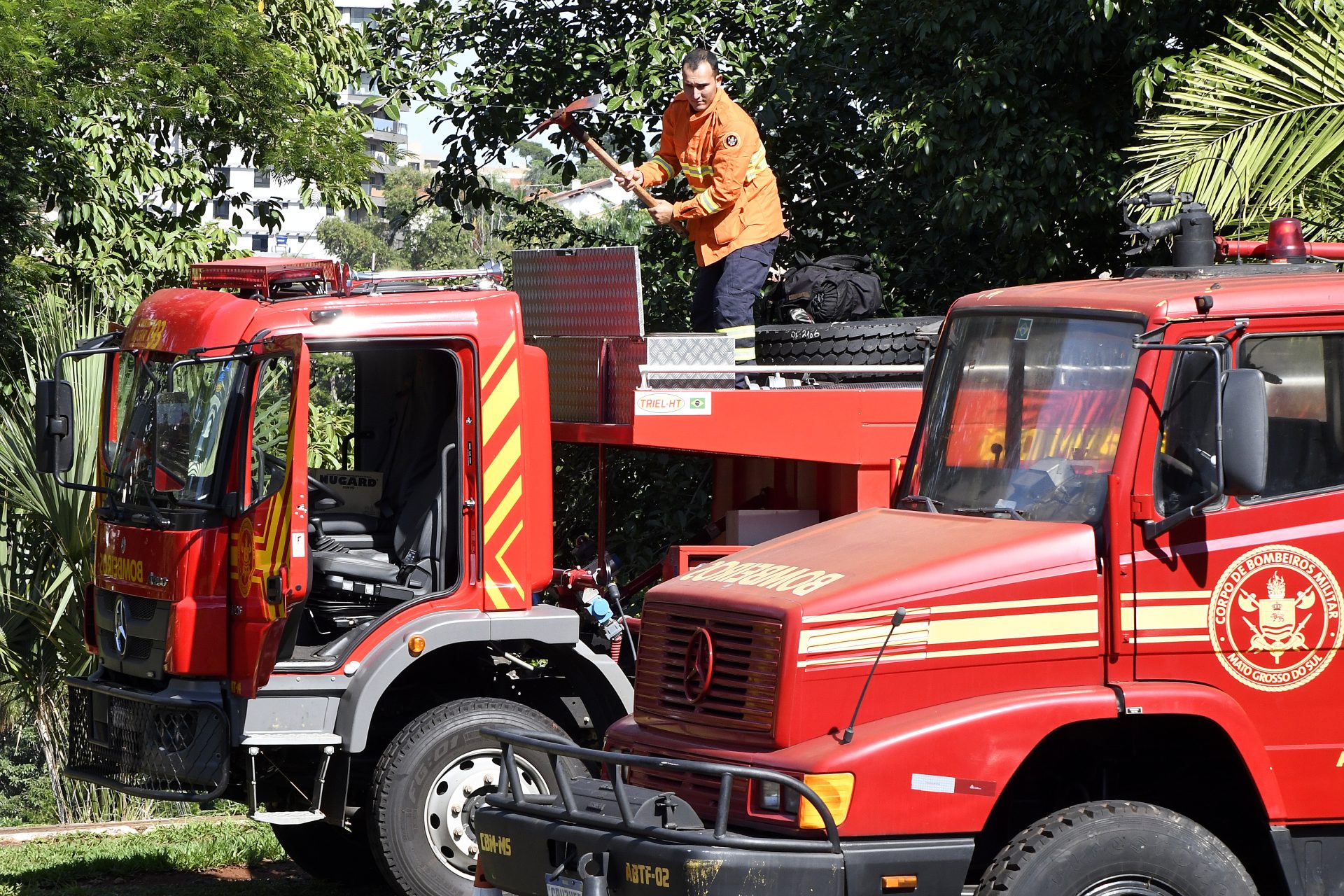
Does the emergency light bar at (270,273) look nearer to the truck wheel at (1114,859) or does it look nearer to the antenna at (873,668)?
the antenna at (873,668)

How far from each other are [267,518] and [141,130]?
6949 mm

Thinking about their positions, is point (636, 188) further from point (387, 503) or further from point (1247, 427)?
point (1247, 427)

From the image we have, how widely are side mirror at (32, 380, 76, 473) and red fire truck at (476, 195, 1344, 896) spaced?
313 centimetres

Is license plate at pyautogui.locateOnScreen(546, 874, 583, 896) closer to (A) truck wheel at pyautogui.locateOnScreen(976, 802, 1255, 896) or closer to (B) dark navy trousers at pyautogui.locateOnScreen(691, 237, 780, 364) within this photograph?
(A) truck wheel at pyautogui.locateOnScreen(976, 802, 1255, 896)

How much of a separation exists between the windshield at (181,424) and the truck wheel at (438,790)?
1.45 meters

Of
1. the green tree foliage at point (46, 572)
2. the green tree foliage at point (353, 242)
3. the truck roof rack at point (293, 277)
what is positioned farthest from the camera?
the green tree foliage at point (353, 242)

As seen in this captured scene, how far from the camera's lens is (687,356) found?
7.75m

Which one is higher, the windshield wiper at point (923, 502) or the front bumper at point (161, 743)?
the windshield wiper at point (923, 502)

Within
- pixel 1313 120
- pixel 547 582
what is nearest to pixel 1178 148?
pixel 1313 120

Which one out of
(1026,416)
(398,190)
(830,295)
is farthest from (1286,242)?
(398,190)

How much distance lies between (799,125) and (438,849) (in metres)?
7.63

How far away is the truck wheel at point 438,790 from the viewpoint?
731 cm

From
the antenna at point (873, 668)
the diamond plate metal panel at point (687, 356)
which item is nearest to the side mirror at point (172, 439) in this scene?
the diamond plate metal panel at point (687, 356)

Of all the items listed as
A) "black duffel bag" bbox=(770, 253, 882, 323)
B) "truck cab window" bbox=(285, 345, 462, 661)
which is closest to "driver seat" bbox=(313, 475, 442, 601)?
"truck cab window" bbox=(285, 345, 462, 661)
